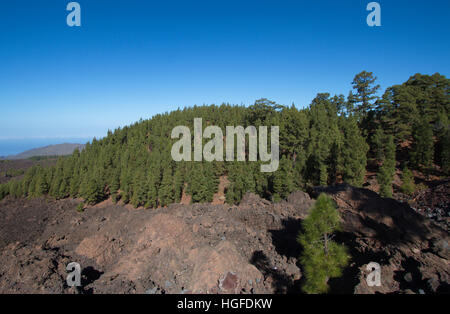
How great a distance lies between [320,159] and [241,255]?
23.5 m

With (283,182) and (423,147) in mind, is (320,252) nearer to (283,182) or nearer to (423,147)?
(283,182)

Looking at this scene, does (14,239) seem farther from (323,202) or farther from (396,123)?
(396,123)

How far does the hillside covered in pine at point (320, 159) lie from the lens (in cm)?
3198

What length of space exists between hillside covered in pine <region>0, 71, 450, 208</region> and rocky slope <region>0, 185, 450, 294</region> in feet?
43.8

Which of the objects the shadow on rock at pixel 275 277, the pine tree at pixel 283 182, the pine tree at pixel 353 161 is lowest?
the shadow on rock at pixel 275 277

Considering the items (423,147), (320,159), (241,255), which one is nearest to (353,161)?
(320,159)

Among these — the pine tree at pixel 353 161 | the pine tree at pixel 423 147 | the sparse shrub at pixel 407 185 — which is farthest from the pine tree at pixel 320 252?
the pine tree at pixel 423 147

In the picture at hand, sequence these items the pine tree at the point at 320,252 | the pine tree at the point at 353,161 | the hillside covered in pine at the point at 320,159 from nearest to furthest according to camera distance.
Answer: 1. the pine tree at the point at 320,252
2. the pine tree at the point at 353,161
3. the hillside covered in pine at the point at 320,159

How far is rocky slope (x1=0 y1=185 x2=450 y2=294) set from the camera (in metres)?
11.2

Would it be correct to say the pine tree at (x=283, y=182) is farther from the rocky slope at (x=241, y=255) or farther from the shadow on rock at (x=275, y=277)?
the shadow on rock at (x=275, y=277)

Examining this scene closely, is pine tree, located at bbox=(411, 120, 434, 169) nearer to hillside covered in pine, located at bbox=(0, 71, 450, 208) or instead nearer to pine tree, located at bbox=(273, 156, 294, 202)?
hillside covered in pine, located at bbox=(0, 71, 450, 208)

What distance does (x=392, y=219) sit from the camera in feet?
42.1

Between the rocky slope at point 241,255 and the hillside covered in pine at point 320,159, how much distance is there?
13.3 metres
